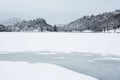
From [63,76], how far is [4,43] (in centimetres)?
2192

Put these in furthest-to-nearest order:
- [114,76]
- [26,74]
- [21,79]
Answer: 1. [114,76]
2. [26,74]
3. [21,79]

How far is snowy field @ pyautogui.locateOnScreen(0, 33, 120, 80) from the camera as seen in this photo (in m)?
8.79

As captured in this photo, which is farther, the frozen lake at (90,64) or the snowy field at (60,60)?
the frozen lake at (90,64)

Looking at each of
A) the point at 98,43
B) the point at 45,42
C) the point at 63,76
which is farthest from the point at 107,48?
the point at 63,76

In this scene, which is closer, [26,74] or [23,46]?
[26,74]

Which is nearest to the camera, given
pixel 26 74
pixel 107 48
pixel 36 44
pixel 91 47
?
pixel 26 74

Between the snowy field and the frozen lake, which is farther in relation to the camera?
the frozen lake

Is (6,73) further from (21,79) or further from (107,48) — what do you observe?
(107,48)

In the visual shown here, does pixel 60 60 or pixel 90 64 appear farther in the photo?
pixel 60 60

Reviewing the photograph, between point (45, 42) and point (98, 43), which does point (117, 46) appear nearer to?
point (98, 43)

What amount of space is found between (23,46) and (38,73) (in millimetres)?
19456

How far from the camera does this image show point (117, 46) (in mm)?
24188

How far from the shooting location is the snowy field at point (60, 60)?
28.8ft

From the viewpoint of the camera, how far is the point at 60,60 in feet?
51.2
